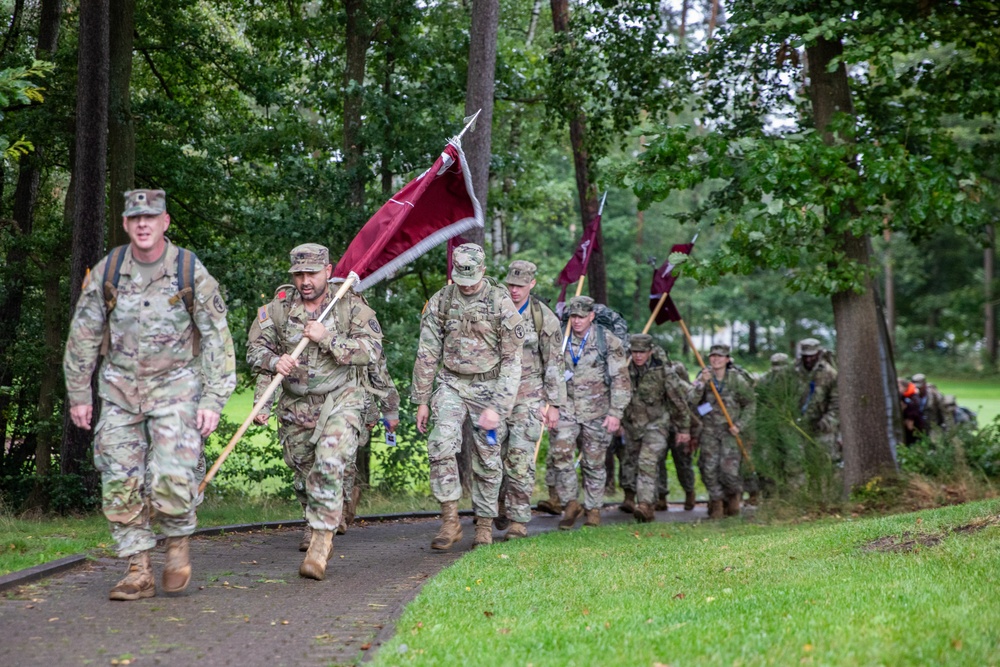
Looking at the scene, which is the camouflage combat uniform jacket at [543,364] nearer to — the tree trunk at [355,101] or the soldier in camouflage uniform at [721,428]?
the soldier in camouflage uniform at [721,428]

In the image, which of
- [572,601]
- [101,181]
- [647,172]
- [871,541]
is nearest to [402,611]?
[572,601]

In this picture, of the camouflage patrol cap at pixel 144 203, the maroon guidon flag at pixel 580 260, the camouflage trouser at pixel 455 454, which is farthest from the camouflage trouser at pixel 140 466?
the maroon guidon flag at pixel 580 260

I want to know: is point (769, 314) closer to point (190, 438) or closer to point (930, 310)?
point (930, 310)

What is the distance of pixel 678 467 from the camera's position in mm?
17422

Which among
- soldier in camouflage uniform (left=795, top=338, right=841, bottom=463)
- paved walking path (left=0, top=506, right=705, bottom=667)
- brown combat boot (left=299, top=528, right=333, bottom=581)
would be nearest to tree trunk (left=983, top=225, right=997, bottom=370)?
soldier in camouflage uniform (left=795, top=338, right=841, bottom=463)

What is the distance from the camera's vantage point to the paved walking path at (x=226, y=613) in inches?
245

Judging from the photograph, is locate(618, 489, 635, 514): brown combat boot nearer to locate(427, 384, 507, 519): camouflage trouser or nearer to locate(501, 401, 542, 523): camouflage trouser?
locate(501, 401, 542, 523): camouflage trouser

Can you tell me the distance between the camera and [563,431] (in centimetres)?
1386

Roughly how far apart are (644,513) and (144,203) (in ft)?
28.1

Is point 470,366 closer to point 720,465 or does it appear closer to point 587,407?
point 587,407

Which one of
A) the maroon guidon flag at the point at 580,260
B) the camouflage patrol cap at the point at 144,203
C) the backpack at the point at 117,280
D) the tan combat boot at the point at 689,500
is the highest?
the maroon guidon flag at the point at 580,260

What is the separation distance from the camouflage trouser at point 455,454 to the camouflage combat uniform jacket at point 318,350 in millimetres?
1001

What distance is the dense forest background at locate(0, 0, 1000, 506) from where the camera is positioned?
12328mm

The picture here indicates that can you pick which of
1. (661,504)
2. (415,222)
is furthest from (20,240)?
(661,504)
